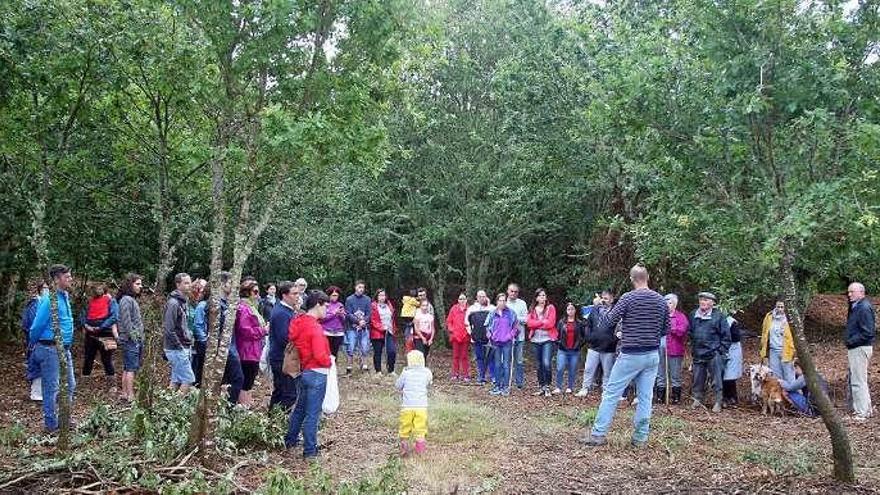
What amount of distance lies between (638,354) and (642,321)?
0.35 metres

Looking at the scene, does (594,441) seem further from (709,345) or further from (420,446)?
(709,345)

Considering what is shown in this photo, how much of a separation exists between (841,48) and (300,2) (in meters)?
4.64

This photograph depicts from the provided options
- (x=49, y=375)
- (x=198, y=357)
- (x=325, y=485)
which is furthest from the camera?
(x=198, y=357)

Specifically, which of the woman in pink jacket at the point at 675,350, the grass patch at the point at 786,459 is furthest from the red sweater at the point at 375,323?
the grass patch at the point at 786,459

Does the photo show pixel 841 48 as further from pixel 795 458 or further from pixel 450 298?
pixel 450 298

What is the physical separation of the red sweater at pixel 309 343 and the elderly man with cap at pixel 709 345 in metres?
6.11

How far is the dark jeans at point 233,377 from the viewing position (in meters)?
8.37

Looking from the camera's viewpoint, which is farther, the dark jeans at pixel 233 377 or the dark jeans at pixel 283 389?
the dark jeans at pixel 233 377

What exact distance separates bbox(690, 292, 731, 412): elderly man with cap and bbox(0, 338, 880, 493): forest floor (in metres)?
0.50

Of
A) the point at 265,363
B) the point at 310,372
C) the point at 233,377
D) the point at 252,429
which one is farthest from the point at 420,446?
the point at 265,363

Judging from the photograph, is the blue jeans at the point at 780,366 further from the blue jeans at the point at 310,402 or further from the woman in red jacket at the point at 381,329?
the blue jeans at the point at 310,402

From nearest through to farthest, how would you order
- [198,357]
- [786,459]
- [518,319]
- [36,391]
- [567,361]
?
[786,459]
[198,357]
[36,391]
[567,361]
[518,319]

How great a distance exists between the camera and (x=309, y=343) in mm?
6961

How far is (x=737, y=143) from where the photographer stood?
650 cm
